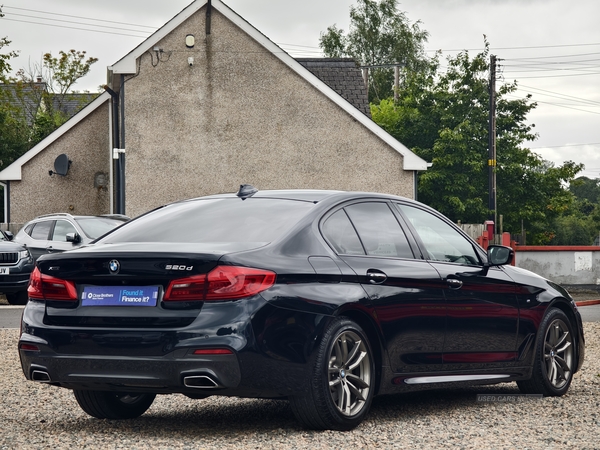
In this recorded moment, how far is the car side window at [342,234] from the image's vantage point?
666 cm

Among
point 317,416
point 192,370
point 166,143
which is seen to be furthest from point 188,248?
point 166,143

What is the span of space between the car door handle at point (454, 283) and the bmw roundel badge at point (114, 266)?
2.44m

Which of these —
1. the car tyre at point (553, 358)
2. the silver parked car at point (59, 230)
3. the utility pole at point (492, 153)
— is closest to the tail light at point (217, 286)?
the car tyre at point (553, 358)

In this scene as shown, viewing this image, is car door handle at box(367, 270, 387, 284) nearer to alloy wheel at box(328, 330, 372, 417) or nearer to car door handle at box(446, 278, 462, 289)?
alloy wheel at box(328, 330, 372, 417)

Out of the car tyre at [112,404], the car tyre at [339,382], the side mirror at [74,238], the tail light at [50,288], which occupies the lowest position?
the car tyre at [112,404]

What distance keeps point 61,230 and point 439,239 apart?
1445cm

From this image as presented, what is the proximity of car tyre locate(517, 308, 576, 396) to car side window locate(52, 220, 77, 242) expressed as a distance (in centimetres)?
1374

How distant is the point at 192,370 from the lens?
5.81m

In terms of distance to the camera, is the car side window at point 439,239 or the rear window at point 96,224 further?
the rear window at point 96,224

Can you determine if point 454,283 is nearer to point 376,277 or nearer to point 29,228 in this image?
point 376,277

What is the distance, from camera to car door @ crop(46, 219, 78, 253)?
2080 cm

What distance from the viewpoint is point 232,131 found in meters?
31.3

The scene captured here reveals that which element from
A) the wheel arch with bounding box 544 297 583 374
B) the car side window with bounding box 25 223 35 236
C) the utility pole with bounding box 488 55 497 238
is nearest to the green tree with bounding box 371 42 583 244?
the utility pole with bounding box 488 55 497 238

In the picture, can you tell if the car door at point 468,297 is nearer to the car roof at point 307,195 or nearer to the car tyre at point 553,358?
the car tyre at point 553,358
